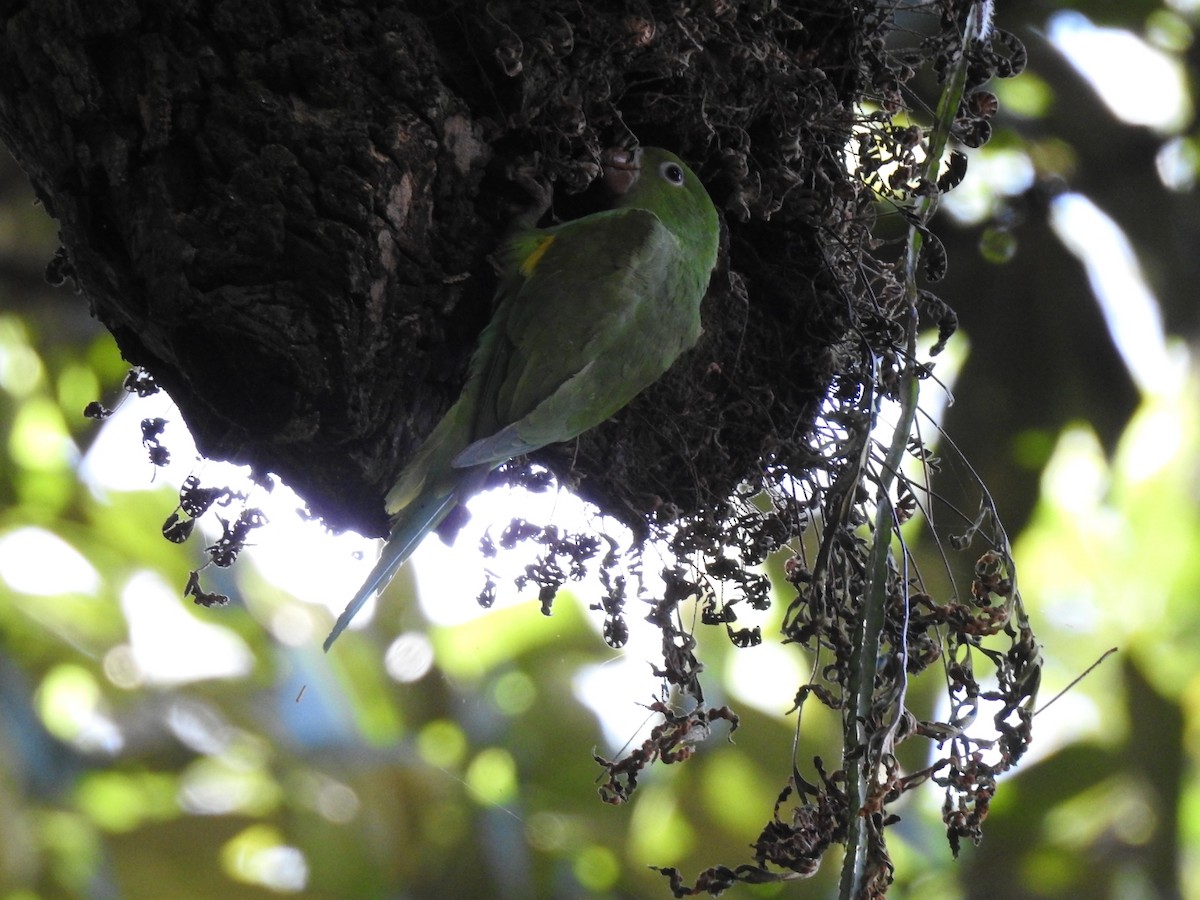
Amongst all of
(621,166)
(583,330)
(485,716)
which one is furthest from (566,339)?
(485,716)

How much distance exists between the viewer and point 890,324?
1.70 m

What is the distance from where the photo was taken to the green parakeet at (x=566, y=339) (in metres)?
1.54

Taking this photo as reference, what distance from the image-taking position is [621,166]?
1637mm

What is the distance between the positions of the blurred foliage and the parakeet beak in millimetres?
1796

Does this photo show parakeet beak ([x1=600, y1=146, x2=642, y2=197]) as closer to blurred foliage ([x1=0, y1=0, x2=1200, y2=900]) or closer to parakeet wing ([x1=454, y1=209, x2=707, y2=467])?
parakeet wing ([x1=454, y1=209, x2=707, y2=467])

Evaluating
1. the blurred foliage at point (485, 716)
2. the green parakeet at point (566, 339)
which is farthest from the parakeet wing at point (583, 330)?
the blurred foliage at point (485, 716)

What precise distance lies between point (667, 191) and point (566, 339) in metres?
0.29

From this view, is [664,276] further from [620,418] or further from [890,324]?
[890,324]

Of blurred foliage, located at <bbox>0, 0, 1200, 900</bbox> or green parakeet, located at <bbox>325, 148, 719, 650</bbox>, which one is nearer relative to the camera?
green parakeet, located at <bbox>325, 148, 719, 650</bbox>

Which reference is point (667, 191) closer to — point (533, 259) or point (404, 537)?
point (533, 259)

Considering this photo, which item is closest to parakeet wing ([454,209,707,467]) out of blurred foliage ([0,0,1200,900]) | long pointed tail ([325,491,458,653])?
long pointed tail ([325,491,458,653])

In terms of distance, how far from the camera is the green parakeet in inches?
60.7

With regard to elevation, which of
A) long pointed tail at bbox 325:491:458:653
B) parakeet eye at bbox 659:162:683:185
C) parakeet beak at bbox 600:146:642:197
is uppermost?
parakeet eye at bbox 659:162:683:185

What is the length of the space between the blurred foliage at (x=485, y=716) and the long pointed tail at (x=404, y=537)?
1828 millimetres
